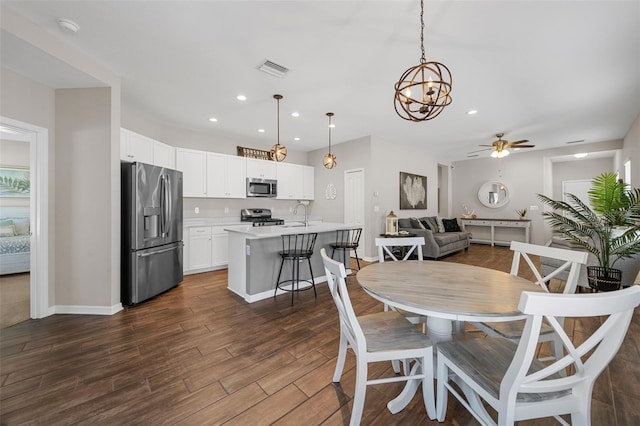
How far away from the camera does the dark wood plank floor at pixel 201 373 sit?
1503 millimetres

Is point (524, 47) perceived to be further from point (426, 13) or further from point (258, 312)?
point (258, 312)

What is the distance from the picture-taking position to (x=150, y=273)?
128 inches

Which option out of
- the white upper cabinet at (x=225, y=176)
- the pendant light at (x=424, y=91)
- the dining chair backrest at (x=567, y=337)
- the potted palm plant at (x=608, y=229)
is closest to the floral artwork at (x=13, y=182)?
the white upper cabinet at (x=225, y=176)

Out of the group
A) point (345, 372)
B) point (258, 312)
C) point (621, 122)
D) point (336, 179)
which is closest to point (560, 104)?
point (621, 122)

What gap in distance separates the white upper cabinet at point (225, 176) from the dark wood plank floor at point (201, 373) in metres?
2.66

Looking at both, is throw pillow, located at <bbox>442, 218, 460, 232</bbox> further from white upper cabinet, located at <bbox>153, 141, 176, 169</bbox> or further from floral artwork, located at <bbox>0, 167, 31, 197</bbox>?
floral artwork, located at <bbox>0, 167, 31, 197</bbox>

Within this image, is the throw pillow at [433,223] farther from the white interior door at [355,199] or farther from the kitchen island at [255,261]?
the kitchen island at [255,261]

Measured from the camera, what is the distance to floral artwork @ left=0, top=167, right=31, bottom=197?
4.43m

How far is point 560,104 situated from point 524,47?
212 centimetres

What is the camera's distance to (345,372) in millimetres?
1889

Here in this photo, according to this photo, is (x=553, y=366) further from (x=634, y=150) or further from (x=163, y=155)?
(x=634, y=150)

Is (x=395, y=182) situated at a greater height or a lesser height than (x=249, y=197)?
greater

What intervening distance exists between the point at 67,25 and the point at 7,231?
4.45 metres

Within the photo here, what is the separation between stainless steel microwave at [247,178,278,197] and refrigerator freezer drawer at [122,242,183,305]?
6.85 ft
